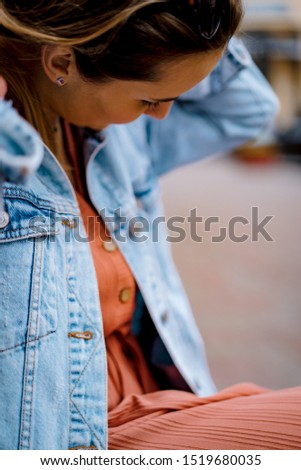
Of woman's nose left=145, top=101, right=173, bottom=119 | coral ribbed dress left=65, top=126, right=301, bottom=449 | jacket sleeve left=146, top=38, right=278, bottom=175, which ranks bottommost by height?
coral ribbed dress left=65, top=126, right=301, bottom=449

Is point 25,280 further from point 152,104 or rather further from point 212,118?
point 212,118

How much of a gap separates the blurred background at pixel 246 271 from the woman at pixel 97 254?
298 millimetres

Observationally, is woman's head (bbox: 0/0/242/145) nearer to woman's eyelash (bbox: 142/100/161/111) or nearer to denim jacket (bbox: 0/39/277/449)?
woman's eyelash (bbox: 142/100/161/111)

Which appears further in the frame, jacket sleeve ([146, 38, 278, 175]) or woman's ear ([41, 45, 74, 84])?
jacket sleeve ([146, 38, 278, 175])

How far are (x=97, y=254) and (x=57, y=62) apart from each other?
1.26 feet

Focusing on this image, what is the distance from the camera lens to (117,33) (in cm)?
111

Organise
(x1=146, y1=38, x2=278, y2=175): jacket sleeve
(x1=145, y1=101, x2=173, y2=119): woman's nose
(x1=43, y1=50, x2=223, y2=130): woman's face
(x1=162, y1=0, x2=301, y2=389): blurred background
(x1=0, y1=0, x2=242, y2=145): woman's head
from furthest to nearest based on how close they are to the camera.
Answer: (x1=162, y1=0, x2=301, y2=389): blurred background, (x1=146, y1=38, x2=278, y2=175): jacket sleeve, (x1=145, y1=101, x2=173, y2=119): woman's nose, (x1=43, y1=50, x2=223, y2=130): woman's face, (x1=0, y1=0, x2=242, y2=145): woman's head

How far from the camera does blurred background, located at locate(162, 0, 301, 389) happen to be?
2.90 m

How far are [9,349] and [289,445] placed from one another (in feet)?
1.68

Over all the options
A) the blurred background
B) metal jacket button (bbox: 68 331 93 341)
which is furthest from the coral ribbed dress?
the blurred background

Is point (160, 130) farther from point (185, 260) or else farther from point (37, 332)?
point (185, 260)

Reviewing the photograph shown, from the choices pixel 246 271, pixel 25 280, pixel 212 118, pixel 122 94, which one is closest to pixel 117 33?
pixel 122 94

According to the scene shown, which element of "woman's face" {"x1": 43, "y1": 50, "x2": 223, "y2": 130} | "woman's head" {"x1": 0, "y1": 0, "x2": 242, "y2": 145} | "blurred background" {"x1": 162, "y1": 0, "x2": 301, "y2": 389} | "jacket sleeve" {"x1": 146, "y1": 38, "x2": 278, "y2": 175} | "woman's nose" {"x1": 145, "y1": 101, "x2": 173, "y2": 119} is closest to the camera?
"woman's head" {"x1": 0, "y1": 0, "x2": 242, "y2": 145}

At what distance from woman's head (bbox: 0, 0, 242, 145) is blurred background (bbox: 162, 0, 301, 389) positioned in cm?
24
